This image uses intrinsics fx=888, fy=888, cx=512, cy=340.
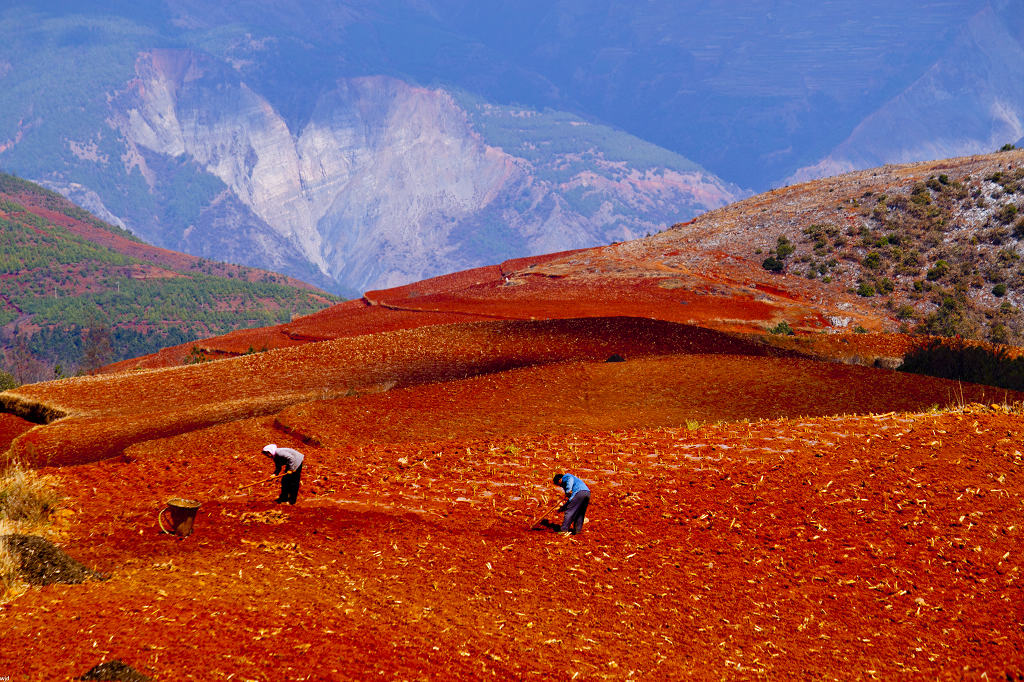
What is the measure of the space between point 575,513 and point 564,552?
2.44 feet

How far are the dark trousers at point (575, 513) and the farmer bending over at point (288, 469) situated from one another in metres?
4.19

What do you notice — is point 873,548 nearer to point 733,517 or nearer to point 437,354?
point 733,517

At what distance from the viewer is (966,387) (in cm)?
2327

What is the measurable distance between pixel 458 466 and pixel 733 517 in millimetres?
5300

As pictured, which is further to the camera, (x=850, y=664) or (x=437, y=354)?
(x=437, y=354)

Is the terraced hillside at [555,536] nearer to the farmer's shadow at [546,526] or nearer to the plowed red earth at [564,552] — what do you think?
the plowed red earth at [564,552]

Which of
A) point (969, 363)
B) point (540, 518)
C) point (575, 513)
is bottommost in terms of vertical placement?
point (540, 518)

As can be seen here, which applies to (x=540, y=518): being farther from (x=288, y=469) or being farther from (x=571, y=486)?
(x=288, y=469)

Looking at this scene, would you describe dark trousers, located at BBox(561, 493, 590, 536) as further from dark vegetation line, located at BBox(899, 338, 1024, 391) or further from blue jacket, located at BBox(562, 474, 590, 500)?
dark vegetation line, located at BBox(899, 338, 1024, 391)

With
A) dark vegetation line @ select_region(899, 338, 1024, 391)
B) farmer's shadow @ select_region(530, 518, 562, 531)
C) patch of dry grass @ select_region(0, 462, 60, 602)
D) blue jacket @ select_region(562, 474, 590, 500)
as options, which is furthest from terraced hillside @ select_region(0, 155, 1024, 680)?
dark vegetation line @ select_region(899, 338, 1024, 391)

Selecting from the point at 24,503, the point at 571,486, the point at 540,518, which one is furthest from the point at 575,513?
the point at 24,503

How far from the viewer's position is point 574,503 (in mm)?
12719

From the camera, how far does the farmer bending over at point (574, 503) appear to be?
500 inches

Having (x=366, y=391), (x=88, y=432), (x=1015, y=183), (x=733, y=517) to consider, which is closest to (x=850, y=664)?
(x=733, y=517)
